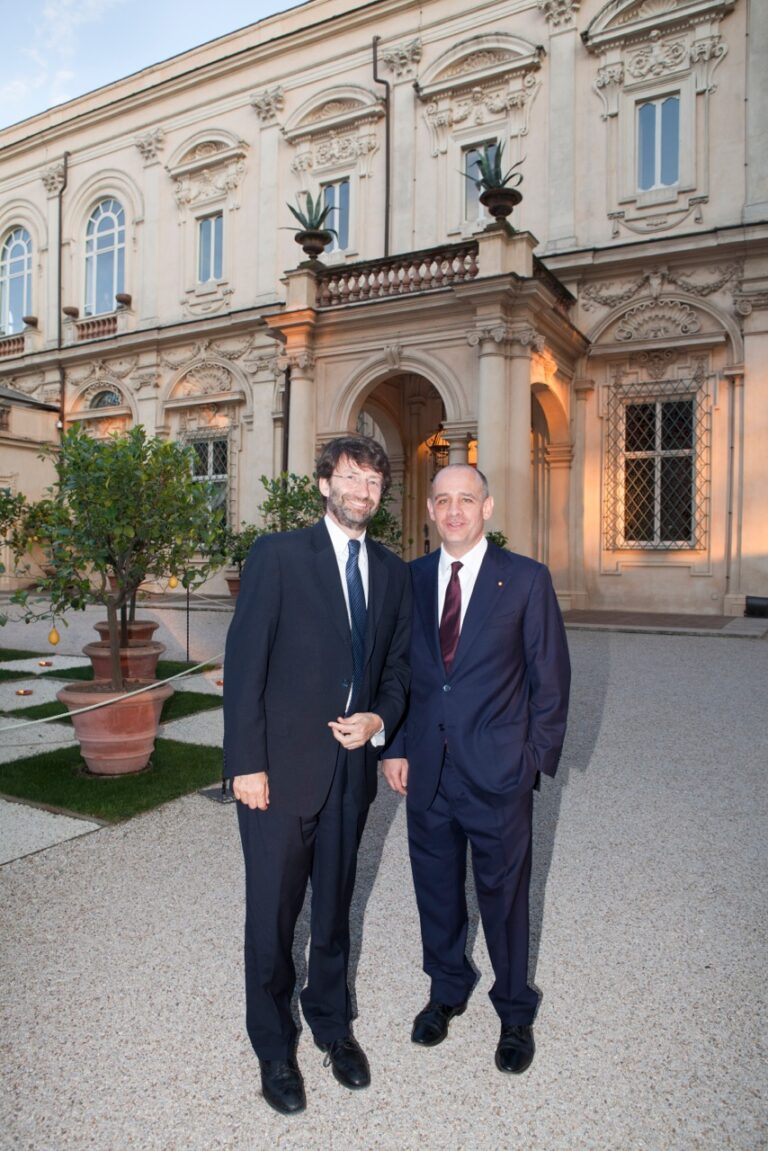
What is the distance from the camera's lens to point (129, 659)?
6957mm

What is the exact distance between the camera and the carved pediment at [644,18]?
14.3 meters

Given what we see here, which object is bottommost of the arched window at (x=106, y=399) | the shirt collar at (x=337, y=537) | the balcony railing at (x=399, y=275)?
the shirt collar at (x=337, y=537)

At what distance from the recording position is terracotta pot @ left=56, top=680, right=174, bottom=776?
498 cm

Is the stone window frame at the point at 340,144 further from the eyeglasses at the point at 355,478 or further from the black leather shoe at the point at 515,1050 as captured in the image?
the black leather shoe at the point at 515,1050

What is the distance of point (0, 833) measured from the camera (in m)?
4.10

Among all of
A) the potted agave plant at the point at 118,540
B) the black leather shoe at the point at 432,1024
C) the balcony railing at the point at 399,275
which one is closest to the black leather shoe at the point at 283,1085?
the black leather shoe at the point at 432,1024

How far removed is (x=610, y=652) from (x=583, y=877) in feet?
22.7

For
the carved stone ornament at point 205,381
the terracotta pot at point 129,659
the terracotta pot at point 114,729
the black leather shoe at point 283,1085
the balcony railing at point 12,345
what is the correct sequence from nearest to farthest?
the black leather shoe at point 283,1085 < the terracotta pot at point 114,729 < the terracotta pot at point 129,659 < the carved stone ornament at point 205,381 < the balcony railing at point 12,345

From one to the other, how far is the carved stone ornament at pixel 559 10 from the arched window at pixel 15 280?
1645cm

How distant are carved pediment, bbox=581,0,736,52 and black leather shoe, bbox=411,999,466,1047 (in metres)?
17.2

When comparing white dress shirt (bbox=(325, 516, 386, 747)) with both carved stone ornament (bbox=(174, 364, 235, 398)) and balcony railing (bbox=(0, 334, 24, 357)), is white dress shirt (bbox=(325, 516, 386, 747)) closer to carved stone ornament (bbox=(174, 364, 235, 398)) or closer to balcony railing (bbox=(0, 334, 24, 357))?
carved stone ornament (bbox=(174, 364, 235, 398))

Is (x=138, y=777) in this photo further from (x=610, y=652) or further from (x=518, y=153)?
(x=518, y=153)

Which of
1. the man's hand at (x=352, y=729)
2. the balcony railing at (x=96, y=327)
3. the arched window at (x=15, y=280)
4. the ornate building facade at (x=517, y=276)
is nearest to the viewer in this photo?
the man's hand at (x=352, y=729)

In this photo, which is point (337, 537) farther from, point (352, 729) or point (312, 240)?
point (312, 240)
